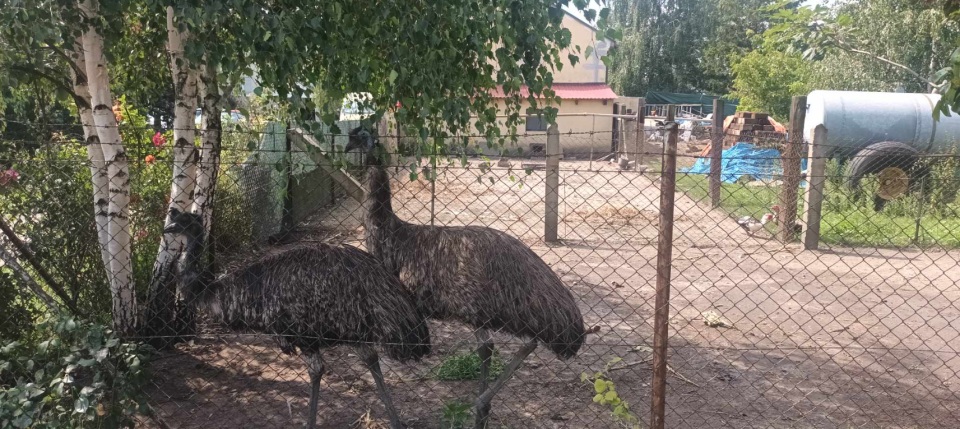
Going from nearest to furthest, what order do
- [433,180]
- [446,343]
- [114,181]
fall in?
[433,180] → [114,181] → [446,343]

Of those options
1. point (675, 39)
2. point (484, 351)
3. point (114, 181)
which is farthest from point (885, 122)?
point (675, 39)

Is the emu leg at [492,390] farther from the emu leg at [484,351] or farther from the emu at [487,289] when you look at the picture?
the emu leg at [484,351]

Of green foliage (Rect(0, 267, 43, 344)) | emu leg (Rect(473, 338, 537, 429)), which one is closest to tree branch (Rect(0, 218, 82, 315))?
green foliage (Rect(0, 267, 43, 344))

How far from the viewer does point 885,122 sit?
39.4 ft

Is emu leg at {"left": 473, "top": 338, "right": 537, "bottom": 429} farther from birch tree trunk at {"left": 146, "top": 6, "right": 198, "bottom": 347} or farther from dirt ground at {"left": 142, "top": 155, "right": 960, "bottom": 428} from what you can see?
birch tree trunk at {"left": 146, "top": 6, "right": 198, "bottom": 347}

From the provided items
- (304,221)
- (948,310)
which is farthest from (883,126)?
(304,221)

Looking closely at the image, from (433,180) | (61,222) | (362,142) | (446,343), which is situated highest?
(362,142)

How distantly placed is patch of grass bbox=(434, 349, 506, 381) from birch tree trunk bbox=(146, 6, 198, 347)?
1.76 meters

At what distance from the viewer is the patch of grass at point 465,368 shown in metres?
4.83

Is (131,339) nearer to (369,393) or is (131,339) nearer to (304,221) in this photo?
(369,393)

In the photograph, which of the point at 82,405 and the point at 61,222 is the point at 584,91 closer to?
the point at 61,222

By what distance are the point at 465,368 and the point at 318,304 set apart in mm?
1424

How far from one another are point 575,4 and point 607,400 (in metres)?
1.71

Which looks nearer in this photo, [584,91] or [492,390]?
[492,390]
